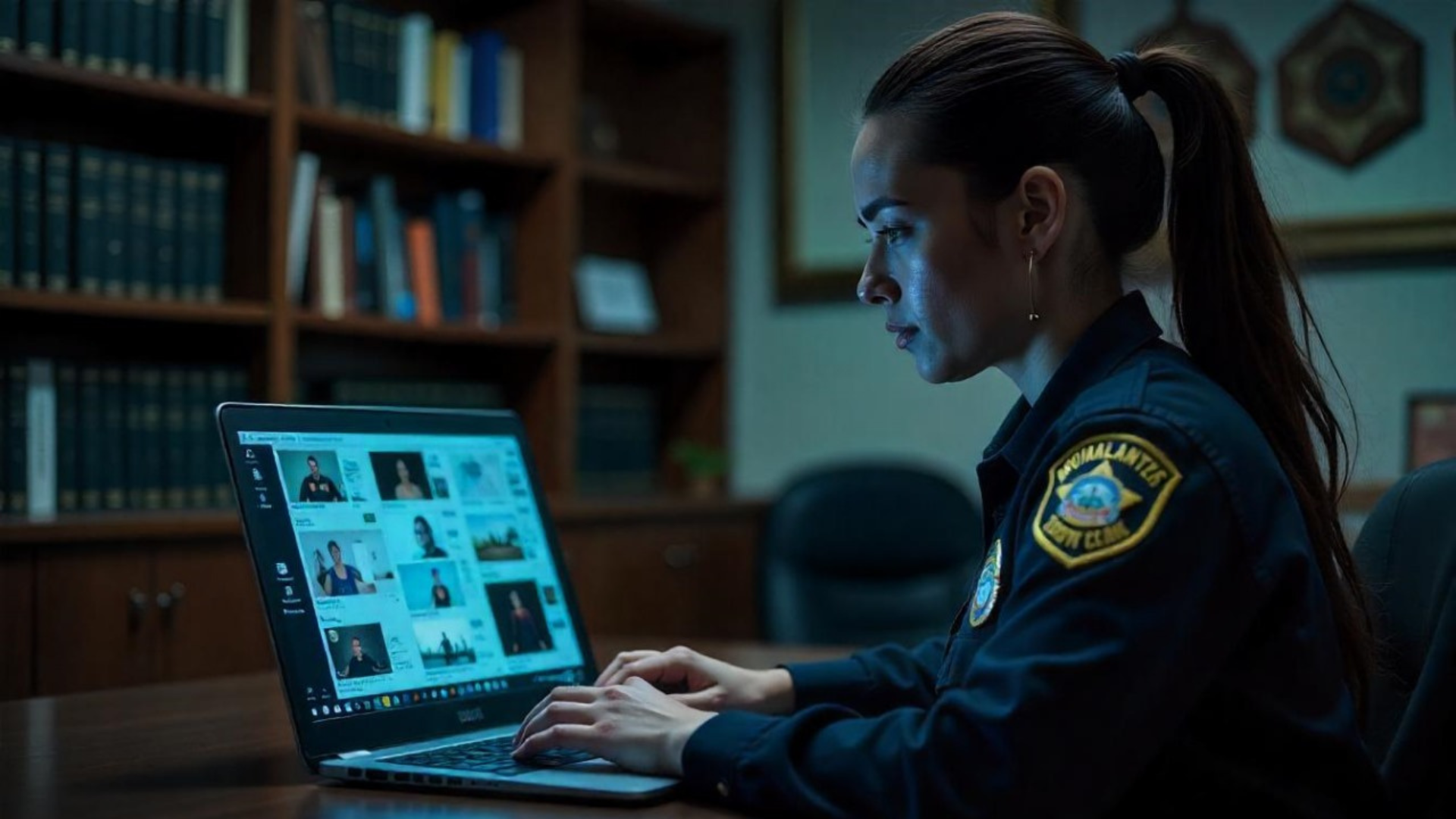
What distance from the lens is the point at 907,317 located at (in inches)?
47.1

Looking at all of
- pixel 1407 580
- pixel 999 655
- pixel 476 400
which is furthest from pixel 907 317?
pixel 476 400

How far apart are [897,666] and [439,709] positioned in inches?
16.5

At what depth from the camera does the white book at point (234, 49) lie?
2840 mm

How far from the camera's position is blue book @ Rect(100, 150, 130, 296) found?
8.77 feet

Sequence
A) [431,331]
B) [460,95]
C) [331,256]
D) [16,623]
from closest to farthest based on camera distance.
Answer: [16,623] → [331,256] → [431,331] → [460,95]

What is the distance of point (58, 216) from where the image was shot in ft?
8.56

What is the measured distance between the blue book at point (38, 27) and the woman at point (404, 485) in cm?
166

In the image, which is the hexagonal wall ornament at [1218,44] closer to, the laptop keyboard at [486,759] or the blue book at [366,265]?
the blue book at [366,265]

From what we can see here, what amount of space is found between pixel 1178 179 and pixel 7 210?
2.12 meters

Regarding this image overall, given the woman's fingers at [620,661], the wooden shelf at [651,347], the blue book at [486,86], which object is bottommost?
the woman's fingers at [620,661]

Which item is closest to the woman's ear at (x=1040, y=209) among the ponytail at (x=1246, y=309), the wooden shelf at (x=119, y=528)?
the ponytail at (x=1246, y=309)

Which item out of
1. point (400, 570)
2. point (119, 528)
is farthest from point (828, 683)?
point (119, 528)

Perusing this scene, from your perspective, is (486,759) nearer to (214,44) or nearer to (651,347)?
(214,44)

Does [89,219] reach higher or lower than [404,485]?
higher
